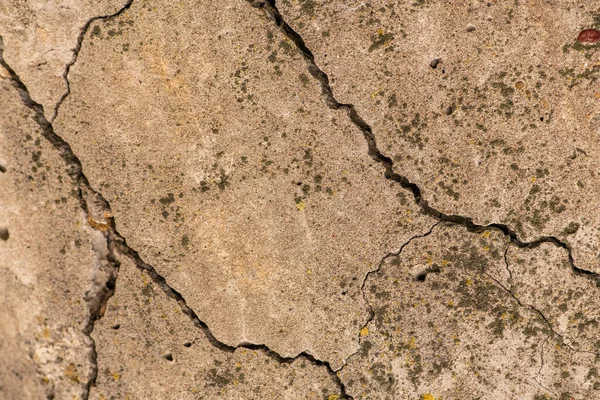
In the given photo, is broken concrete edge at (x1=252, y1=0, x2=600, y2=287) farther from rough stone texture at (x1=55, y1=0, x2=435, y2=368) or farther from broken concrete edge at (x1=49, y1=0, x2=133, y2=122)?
broken concrete edge at (x1=49, y1=0, x2=133, y2=122)

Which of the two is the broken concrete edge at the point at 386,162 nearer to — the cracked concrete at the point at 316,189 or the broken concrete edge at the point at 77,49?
the cracked concrete at the point at 316,189

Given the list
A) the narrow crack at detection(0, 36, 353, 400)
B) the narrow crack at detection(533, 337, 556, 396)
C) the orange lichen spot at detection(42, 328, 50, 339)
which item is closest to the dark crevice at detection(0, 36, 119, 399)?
the narrow crack at detection(0, 36, 353, 400)

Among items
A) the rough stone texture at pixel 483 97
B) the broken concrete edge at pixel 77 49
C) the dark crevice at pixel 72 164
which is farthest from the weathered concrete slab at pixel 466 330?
the broken concrete edge at pixel 77 49

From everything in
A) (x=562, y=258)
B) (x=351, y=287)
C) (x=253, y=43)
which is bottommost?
(x=351, y=287)

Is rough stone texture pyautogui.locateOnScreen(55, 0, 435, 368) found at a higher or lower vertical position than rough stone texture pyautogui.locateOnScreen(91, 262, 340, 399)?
higher

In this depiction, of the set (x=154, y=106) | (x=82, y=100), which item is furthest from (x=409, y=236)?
(x=82, y=100)

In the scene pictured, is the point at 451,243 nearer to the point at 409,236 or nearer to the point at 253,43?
the point at 409,236
